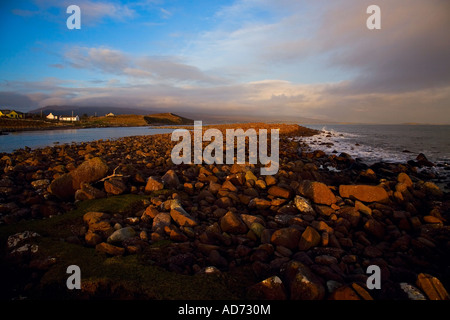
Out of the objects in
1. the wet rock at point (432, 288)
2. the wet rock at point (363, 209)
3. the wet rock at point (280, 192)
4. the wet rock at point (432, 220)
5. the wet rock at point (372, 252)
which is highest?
the wet rock at point (280, 192)

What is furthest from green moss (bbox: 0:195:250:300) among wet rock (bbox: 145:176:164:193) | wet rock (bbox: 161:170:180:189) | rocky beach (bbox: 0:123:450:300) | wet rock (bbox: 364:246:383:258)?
wet rock (bbox: 161:170:180:189)

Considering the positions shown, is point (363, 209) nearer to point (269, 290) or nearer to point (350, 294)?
point (350, 294)

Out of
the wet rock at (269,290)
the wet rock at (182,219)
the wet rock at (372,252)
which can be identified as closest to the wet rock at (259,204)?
the wet rock at (182,219)

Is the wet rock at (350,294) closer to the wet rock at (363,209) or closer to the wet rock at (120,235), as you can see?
the wet rock at (363,209)

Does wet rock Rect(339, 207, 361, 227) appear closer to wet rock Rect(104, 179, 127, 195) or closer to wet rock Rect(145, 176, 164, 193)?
wet rock Rect(145, 176, 164, 193)

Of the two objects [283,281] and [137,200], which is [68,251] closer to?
[137,200]
